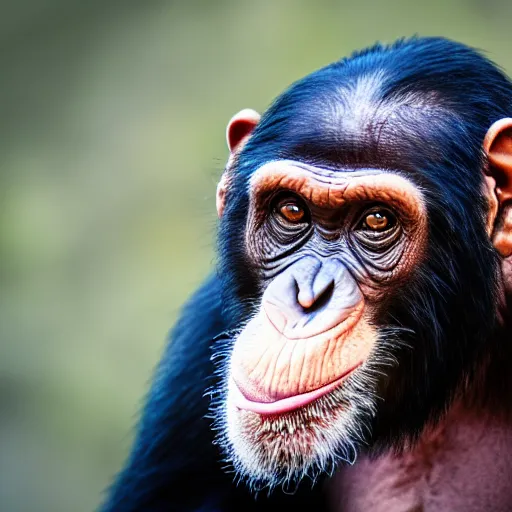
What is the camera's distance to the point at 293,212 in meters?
3.29

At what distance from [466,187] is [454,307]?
15.2 inches

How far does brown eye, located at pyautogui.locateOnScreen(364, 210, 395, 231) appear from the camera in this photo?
3166 mm

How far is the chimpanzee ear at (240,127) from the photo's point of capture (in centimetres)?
361

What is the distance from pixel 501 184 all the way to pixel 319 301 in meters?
0.73

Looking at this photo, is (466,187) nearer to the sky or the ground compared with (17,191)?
nearer to the sky

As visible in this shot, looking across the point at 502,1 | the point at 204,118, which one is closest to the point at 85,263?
the point at 204,118

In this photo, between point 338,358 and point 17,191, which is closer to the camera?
point 338,358

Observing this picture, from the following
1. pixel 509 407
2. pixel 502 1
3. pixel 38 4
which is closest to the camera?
pixel 509 407

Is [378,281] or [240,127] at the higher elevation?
[240,127]

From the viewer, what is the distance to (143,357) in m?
7.91

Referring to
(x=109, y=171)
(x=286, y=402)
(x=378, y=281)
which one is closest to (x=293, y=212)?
(x=378, y=281)

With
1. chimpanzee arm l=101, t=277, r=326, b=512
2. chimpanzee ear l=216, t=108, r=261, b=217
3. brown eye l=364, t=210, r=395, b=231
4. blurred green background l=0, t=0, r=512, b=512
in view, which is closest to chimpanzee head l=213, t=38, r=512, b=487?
brown eye l=364, t=210, r=395, b=231

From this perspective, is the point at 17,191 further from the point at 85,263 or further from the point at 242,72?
the point at 242,72

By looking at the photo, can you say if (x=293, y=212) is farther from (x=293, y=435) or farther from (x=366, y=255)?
(x=293, y=435)
